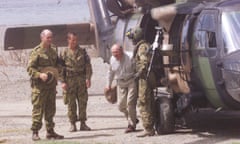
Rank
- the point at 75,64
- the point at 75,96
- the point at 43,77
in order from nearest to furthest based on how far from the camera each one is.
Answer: the point at 43,77 → the point at 75,64 → the point at 75,96

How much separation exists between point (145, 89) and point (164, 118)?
72 cm

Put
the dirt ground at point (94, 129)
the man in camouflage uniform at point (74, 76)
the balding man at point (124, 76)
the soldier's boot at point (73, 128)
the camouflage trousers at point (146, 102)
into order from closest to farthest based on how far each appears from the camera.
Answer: the dirt ground at point (94, 129), the camouflage trousers at point (146, 102), the balding man at point (124, 76), the man in camouflage uniform at point (74, 76), the soldier's boot at point (73, 128)

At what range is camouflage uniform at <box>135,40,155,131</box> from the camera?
1196 centimetres

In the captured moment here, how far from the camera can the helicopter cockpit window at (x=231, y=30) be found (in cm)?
1154

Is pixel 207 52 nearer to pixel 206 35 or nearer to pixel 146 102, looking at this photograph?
pixel 206 35

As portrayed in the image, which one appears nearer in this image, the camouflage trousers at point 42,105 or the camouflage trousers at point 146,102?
the camouflage trousers at point 42,105

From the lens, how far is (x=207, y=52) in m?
11.9

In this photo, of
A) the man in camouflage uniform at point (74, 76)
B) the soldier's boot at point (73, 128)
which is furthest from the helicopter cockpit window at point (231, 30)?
the soldier's boot at point (73, 128)

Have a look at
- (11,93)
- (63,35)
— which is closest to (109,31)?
(63,35)

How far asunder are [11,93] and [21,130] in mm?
6632

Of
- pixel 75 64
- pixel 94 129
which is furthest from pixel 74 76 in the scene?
pixel 94 129

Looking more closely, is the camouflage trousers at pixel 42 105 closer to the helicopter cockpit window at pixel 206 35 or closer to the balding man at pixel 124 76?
the balding man at pixel 124 76

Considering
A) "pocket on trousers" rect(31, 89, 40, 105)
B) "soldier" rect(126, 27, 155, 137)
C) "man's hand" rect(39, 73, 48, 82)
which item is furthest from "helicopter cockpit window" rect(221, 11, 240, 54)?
"pocket on trousers" rect(31, 89, 40, 105)

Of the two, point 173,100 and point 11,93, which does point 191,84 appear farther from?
point 11,93
